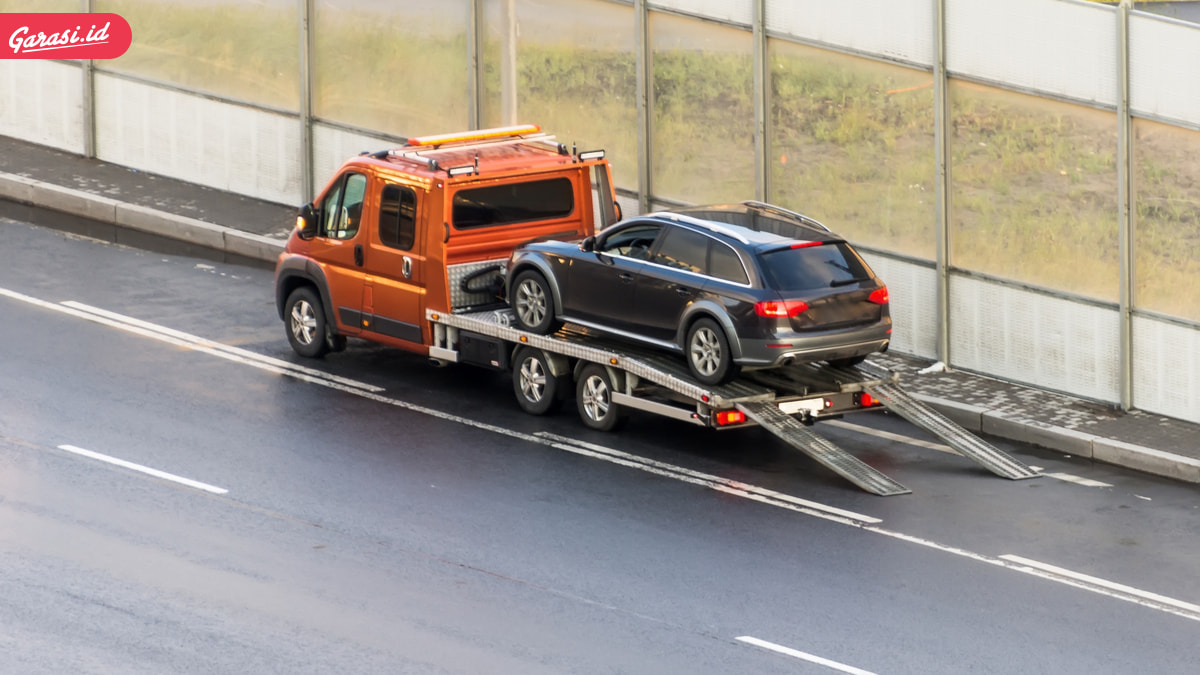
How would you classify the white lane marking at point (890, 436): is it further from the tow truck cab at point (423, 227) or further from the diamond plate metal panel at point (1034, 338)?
the tow truck cab at point (423, 227)

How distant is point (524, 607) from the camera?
12516mm

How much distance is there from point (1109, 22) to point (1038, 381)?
3414 millimetres

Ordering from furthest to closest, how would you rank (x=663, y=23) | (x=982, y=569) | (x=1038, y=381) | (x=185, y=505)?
(x=663, y=23) → (x=1038, y=381) → (x=185, y=505) → (x=982, y=569)

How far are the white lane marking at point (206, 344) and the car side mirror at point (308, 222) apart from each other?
Answer: 4.13 ft

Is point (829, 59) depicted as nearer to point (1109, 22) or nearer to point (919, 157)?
point (919, 157)

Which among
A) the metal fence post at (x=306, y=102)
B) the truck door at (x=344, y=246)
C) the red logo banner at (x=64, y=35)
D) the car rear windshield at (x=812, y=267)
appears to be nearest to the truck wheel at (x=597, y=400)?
the car rear windshield at (x=812, y=267)

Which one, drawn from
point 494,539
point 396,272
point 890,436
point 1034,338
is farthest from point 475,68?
point 494,539

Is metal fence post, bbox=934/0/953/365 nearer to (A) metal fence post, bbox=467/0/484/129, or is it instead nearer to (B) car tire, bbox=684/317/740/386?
(B) car tire, bbox=684/317/740/386

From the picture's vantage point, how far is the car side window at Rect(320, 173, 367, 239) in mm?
18094

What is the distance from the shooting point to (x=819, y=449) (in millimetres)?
15273

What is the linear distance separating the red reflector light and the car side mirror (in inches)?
202

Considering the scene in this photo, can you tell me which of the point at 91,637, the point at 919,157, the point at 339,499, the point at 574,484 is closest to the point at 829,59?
the point at 919,157

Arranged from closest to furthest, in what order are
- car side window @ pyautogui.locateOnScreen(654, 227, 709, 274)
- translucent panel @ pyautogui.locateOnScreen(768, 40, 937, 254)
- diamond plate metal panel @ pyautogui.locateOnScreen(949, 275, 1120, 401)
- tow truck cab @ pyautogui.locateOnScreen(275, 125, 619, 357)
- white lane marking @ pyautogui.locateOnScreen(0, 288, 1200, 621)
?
white lane marking @ pyautogui.locateOnScreen(0, 288, 1200, 621), car side window @ pyautogui.locateOnScreen(654, 227, 709, 274), tow truck cab @ pyautogui.locateOnScreen(275, 125, 619, 357), diamond plate metal panel @ pyautogui.locateOnScreen(949, 275, 1120, 401), translucent panel @ pyautogui.locateOnScreen(768, 40, 937, 254)

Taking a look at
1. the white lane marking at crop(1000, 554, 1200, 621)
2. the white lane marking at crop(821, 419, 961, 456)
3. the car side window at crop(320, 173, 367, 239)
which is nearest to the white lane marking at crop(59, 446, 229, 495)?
the car side window at crop(320, 173, 367, 239)
